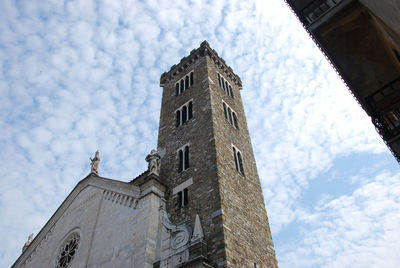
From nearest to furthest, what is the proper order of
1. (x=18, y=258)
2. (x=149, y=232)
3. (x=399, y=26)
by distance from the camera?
1. (x=399, y=26)
2. (x=149, y=232)
3. (x=18, y=258)

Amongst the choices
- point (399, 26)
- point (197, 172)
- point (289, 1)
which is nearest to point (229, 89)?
point (197, 172)

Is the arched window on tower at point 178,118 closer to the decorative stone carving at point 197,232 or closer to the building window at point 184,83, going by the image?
the building window at point 184,83

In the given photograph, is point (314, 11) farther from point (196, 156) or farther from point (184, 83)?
point (184, 83)

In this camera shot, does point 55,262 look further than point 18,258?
No

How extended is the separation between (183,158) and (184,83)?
7690 mm

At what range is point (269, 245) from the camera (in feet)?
53.0

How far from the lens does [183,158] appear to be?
18.2 metres

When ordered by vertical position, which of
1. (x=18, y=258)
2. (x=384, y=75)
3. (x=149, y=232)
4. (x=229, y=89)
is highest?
(x=229, y=89)

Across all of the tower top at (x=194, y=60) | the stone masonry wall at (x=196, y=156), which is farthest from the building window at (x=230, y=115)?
the tower top at (x=194, y=60)

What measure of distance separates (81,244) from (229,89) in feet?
49.7

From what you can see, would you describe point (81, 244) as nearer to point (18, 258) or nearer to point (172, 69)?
point (18, 258)

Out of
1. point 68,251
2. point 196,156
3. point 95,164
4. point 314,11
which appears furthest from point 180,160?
point 314,11

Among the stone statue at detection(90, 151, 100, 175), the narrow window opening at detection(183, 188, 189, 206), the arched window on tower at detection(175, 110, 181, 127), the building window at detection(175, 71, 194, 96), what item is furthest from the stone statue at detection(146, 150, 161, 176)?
the building window at detection(175, 71, 194, 96)

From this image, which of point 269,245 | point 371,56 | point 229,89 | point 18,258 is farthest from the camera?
point 229,89
